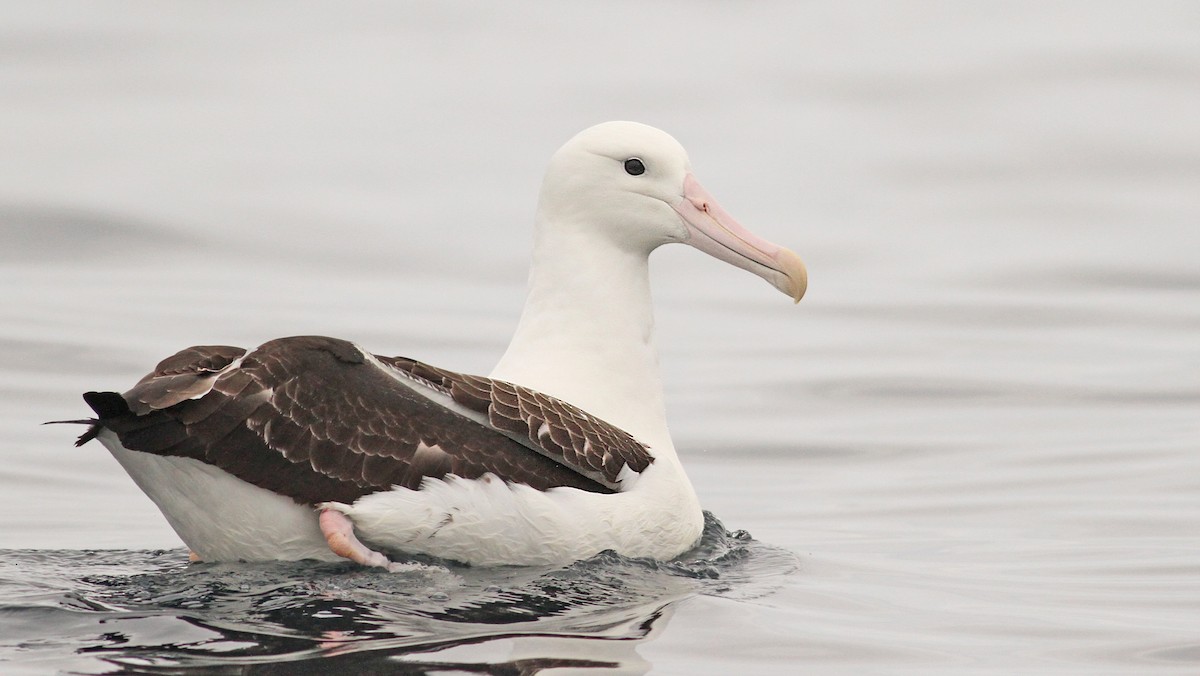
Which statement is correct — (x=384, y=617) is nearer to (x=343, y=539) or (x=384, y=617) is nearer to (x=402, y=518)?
(x=343, y=539)

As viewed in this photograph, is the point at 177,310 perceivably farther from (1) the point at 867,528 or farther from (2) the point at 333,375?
(2) the point at 333,375

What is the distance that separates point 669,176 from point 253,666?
353cm

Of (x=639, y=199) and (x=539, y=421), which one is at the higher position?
(x=639, y=199)

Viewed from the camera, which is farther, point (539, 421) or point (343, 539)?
point (539, 421)

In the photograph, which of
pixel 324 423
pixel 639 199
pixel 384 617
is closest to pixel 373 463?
pixel 324 423

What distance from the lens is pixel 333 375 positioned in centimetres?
713

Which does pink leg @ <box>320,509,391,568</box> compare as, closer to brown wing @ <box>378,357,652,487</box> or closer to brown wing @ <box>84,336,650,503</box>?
brown wing @ <box>84,336,650,503</box>

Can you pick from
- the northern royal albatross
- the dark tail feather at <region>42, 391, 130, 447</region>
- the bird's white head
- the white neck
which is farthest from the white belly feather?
the bird's white head

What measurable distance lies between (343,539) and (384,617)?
38 cm

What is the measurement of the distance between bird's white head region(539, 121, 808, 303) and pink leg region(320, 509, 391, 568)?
218 centimetres

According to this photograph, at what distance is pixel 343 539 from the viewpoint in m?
7.02

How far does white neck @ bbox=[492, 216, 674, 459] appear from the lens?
27.9ft

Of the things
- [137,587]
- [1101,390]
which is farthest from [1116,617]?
[1101,390]

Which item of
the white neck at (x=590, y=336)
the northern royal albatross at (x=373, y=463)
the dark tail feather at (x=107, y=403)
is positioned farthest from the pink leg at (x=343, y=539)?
the white neck at (x=590, y=336)
